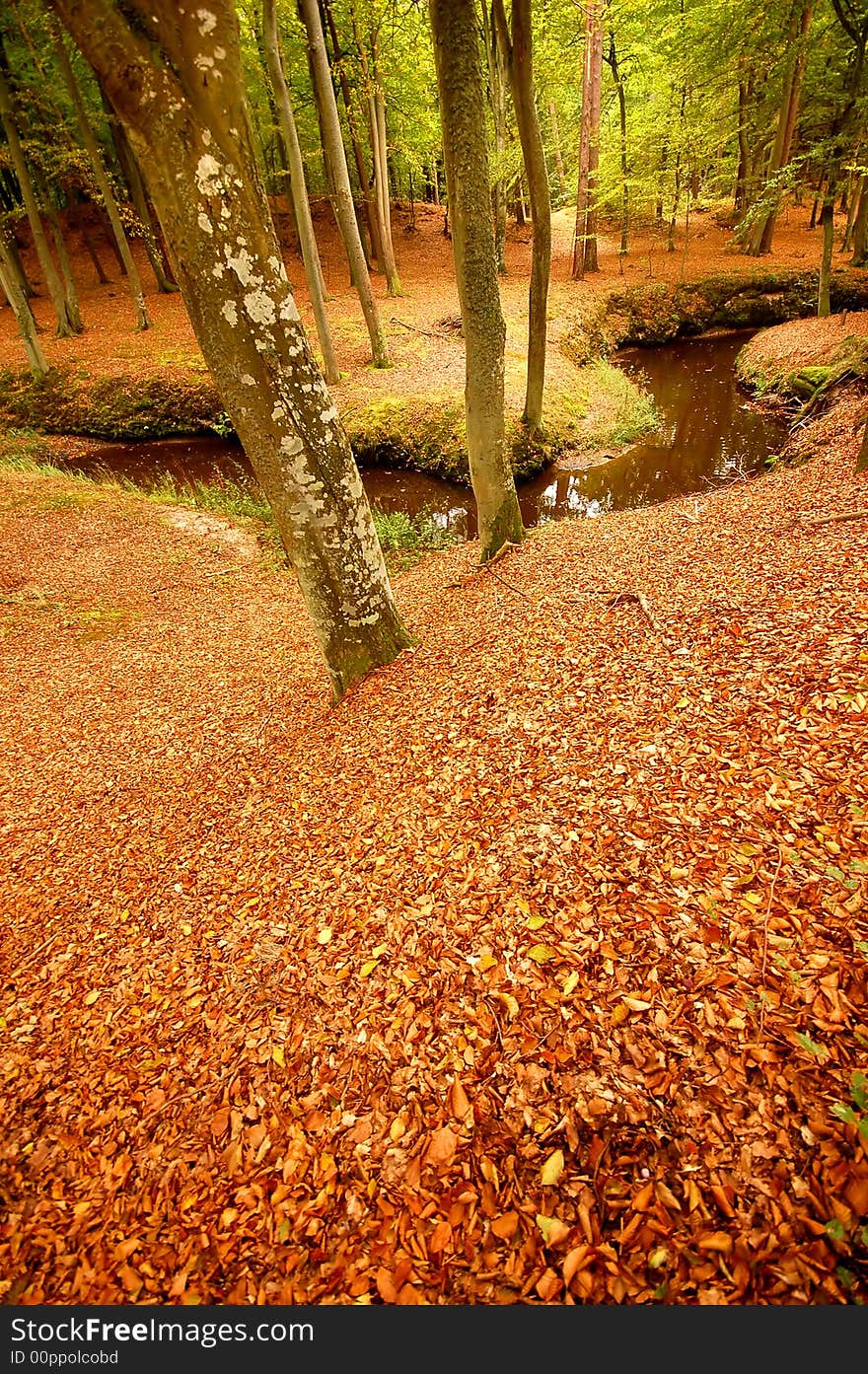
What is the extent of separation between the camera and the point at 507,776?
352cm

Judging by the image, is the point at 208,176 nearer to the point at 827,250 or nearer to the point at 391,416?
the point at 391,416

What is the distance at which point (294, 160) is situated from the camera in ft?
40.5

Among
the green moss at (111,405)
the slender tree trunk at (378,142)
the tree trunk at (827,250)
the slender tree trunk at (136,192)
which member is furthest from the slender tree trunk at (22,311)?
the tree trunk at (827,250)

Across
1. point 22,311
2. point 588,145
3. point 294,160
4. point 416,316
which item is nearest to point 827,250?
point 588,145

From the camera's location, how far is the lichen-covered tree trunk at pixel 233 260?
10.2ft

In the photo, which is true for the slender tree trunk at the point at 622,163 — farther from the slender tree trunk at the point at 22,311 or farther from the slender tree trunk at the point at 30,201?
the slender tree trunk at the point at 22,311

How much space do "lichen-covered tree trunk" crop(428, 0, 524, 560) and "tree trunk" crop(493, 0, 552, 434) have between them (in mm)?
2278

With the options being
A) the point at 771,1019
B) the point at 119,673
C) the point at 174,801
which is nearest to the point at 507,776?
the point at 771,1019

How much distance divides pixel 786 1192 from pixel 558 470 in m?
13.1

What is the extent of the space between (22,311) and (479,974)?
2303 cm

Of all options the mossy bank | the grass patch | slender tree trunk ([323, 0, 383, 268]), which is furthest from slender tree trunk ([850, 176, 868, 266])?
the grass patch

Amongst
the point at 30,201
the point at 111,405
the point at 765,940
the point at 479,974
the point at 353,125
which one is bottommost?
the point at 479,974

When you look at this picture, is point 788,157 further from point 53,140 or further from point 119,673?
point 53,140

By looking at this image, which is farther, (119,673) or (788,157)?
(788,157)
